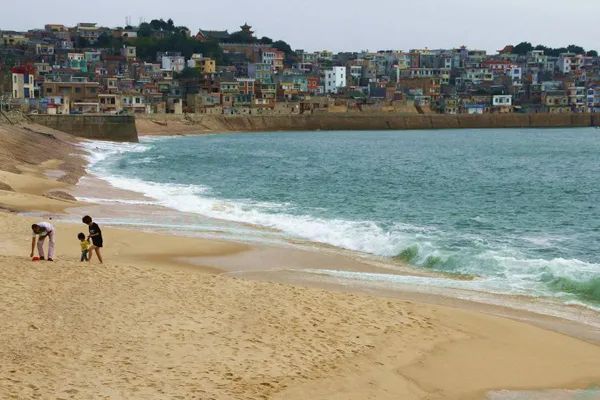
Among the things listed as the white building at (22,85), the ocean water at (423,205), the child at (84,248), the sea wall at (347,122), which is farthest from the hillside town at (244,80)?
the child at (84,248)

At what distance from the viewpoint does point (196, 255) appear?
18.6m

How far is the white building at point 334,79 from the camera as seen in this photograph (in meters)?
173

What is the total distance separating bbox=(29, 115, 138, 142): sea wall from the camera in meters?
82.2

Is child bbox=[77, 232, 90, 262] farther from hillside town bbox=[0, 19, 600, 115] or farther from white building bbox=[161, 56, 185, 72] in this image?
white building bbox=[161, 56, 185, 72]

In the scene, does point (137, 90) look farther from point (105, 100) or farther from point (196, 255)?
point (196, 255)

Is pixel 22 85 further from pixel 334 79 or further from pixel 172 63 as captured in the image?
pixel 334 79

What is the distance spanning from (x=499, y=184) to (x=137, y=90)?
101217mm

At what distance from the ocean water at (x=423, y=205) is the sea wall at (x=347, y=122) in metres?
58.6

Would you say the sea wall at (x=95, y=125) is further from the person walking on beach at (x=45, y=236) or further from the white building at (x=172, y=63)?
the white building at (x=172, y=63)

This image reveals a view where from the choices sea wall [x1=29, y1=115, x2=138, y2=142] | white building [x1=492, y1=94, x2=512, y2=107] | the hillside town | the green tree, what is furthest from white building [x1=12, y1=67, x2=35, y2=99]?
white building [x1=492, y1=94, x2=512, y2=107]

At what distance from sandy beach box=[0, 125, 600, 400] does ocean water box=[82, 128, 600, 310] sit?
12.6 feet

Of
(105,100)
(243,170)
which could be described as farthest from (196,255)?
(105,100)

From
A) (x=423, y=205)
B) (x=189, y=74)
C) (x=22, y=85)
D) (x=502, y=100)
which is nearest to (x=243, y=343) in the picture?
(x=423, y=205)

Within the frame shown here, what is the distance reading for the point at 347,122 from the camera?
145m
